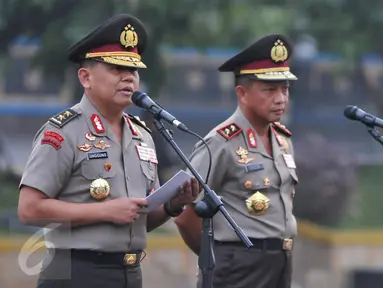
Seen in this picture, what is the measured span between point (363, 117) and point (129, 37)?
1.23 m

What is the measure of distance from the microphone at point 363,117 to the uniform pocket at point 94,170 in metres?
1.28

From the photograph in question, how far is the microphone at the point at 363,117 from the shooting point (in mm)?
5762

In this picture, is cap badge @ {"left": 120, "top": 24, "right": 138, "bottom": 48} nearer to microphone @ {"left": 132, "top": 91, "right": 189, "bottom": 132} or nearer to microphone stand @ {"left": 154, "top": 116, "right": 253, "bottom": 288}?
microphone @ {"left": 132, "top": 91, "right": 189, "bottom": 132}

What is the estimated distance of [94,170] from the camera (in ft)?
17.4

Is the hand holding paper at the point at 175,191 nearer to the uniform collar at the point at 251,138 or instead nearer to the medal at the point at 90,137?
the medal at the point at 90,137

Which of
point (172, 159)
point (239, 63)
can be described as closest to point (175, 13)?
point (172, 159)

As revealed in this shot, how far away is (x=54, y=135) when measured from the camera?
5.28 metres

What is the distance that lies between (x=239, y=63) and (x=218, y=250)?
105cm

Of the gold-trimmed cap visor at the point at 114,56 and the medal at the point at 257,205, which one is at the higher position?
the gold-trimmed cap visor at the point at 114,56

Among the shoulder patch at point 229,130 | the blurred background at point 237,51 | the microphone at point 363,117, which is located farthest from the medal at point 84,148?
the blurred background at point 237,51

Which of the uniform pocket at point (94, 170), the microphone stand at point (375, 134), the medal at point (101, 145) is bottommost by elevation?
the uniform pocket at point (94, 170)

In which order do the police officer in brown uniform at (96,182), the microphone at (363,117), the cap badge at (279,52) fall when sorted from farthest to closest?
1. the cap badge at (279,52)
2. the microphone at (363,117)
3. the police officer in brown uniform at (96,182)

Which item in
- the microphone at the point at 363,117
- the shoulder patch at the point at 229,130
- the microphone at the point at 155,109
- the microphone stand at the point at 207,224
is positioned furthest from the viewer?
the shoulder patch at the point at 229,130

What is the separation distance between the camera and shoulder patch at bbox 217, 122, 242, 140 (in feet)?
20.9
